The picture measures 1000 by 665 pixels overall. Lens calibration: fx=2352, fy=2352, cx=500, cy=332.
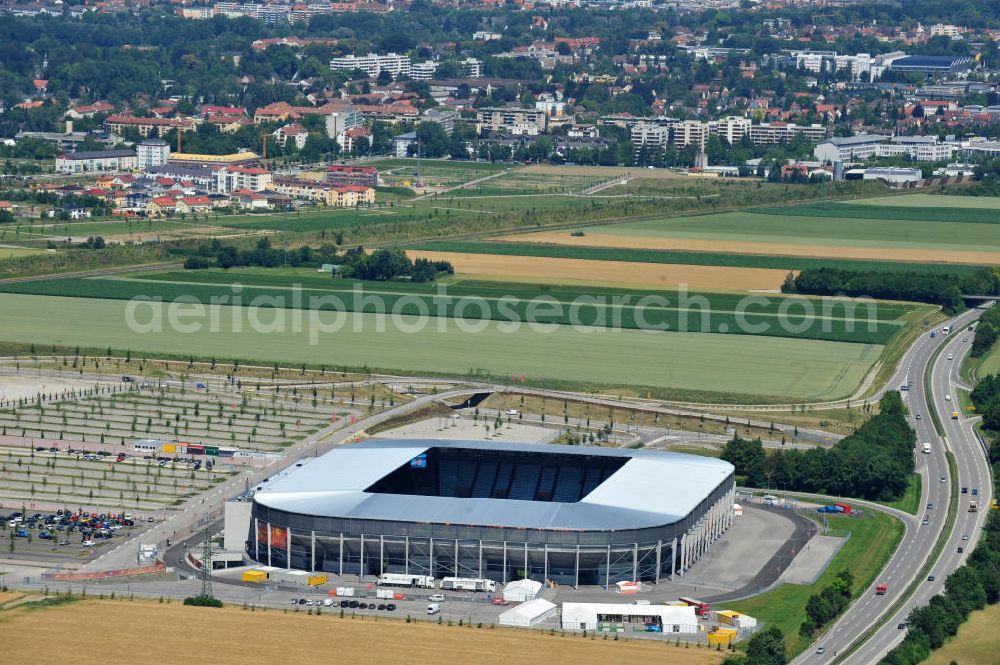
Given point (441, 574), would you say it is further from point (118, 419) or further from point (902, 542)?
point (118, 419)

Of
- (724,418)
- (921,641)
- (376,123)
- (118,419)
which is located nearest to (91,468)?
(118,419)

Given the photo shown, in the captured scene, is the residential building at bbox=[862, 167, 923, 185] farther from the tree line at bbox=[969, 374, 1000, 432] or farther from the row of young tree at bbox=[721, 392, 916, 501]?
the row of young tree at bbox=[721, 392, 916, 501]

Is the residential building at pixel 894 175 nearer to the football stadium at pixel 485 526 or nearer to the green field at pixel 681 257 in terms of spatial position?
the green field at pixel 681 257

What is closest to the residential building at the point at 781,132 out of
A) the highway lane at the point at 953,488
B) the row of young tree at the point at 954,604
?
the highway lane at the point at 953,488

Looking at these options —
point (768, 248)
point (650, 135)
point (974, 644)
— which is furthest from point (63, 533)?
point (650, 135)

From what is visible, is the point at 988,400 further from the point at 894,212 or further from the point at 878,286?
the point at 894,212

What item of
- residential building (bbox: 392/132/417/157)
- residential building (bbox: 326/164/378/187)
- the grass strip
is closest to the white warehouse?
the grass strip
